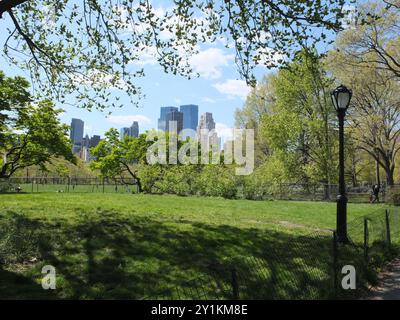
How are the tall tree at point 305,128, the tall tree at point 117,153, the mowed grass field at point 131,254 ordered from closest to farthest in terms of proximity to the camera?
the mowed grass field at point 131,254 < the tall tree at point 305,128 < the tall tree at point 117,153

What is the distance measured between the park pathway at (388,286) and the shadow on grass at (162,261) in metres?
0.80

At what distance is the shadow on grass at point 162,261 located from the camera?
18.8 ft

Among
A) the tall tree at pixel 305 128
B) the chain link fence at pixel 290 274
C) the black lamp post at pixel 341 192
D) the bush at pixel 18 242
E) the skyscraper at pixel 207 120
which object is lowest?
the chain link fence at pixel 290 274

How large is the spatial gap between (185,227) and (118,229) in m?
2.00

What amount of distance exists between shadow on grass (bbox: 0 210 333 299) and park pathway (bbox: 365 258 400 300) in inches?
31.6

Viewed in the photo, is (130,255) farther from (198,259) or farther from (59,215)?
(59,215)

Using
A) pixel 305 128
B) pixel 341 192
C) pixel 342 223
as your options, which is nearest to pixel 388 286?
pixel 342 223

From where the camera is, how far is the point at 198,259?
7.75 metres

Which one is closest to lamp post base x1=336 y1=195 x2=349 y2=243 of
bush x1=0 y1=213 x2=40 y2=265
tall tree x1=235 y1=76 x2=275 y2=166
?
bush x1=0 y1=213 x2=40 y2=265

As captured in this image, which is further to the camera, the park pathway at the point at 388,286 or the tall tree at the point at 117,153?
the tall tree at the point at 117,153

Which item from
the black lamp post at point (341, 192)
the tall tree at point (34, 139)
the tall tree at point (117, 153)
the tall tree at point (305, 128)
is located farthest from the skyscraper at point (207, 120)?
the black lamp post at point (341, 192)

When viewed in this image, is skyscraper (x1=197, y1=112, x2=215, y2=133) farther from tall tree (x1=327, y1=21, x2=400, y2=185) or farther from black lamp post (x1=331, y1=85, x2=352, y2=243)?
black lamp post (x1=331, y1=85, x2=352, y2=243)

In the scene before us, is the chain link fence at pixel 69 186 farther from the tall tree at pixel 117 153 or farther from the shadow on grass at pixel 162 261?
the shadow on grass at pixel 162 261
